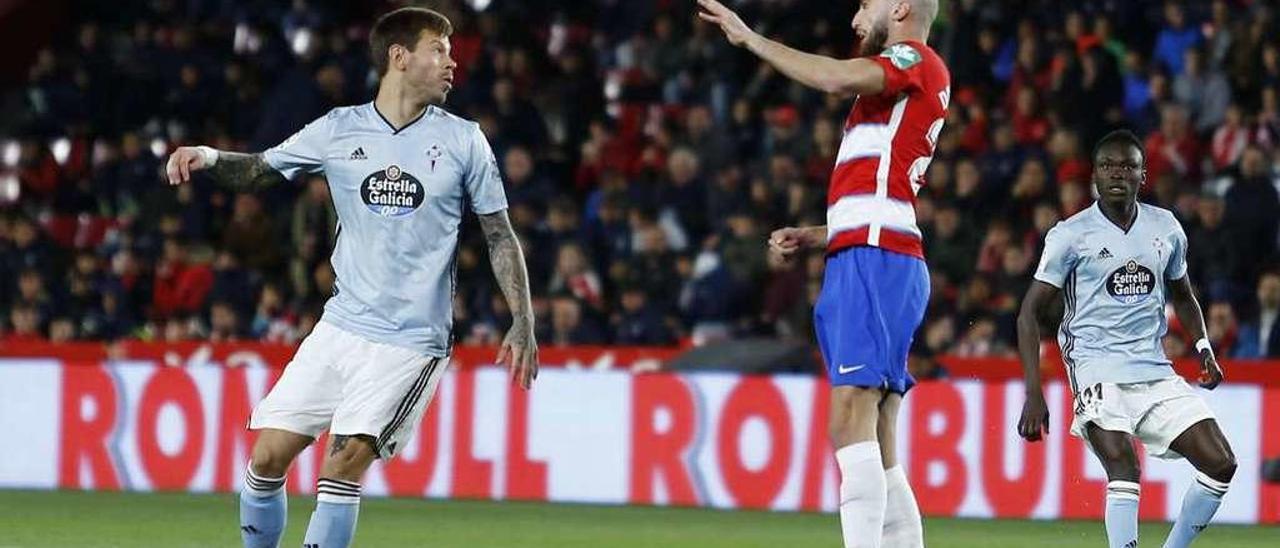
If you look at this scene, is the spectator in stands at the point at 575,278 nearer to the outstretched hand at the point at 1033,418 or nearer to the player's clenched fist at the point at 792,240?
the outstretched hand at the point at 1033,418

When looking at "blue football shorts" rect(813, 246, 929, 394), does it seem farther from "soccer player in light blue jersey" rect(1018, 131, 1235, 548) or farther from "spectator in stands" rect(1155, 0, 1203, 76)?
"spectator in stands" rect(1155, 0, 1203, 76)

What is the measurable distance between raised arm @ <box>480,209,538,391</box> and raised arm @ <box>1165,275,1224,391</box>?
280cm

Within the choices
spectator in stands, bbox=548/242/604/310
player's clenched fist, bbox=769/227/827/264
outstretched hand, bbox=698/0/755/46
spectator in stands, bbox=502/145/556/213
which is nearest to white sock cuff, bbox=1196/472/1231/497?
player's clenched fist, bbox=769/227/827/264

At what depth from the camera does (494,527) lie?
40.1ft

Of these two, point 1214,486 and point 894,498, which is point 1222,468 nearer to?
point 1214,486

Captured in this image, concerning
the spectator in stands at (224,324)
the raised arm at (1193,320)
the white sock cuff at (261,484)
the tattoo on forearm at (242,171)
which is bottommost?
the spectator in stands at (224,324)

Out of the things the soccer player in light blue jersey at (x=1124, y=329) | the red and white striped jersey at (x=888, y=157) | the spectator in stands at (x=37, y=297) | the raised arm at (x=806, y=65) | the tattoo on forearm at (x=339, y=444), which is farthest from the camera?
the spectator in stands at (x=37, y=297)

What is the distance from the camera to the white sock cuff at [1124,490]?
885 centimetres

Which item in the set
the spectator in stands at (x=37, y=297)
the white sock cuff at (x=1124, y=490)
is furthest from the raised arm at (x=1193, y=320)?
the spectator in stands at (x=37, y=297)

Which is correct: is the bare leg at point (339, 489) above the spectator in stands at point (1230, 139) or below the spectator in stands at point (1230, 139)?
below

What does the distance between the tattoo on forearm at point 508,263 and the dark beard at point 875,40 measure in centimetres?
128

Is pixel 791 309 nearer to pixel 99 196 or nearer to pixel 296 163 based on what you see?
pixel 99 196

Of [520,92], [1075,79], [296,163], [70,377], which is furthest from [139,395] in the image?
[296,163]

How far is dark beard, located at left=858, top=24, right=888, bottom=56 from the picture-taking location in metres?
7.16
